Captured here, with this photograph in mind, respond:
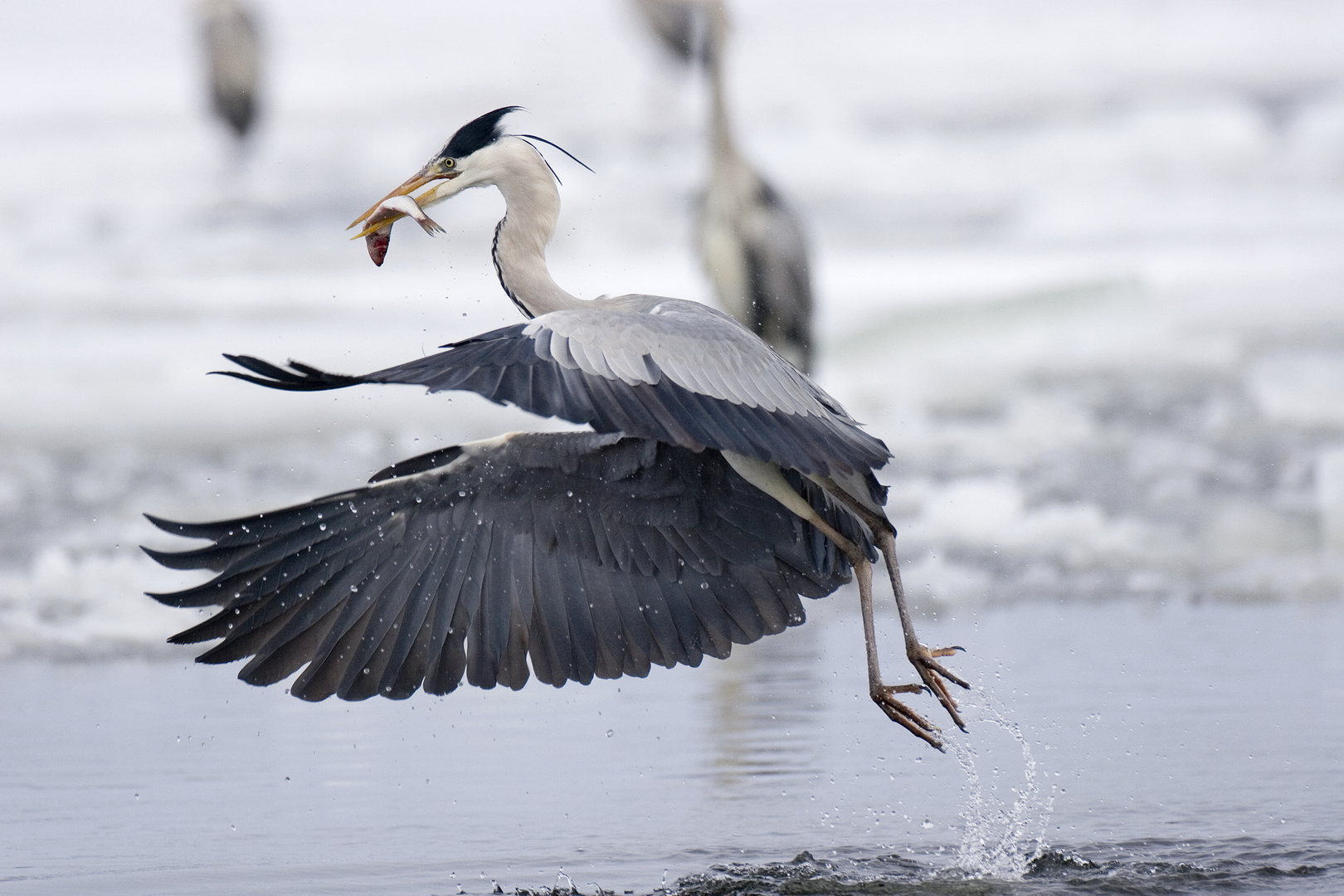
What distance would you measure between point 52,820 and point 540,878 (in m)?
1.31

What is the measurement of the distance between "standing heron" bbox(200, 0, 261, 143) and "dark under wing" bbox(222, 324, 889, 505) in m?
9.23

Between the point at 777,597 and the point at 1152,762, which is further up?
the point at 777,597

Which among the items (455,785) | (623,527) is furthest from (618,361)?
(455,785)

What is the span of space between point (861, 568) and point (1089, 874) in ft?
3.23

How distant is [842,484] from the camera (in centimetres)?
453

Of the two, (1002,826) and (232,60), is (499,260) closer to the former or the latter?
(1002,826)

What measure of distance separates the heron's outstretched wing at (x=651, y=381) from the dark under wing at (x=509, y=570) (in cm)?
47

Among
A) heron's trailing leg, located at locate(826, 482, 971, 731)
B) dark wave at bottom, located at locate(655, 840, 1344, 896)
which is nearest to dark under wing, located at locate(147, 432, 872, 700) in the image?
heron's trailing leg, located at locate(826, 482, 971, 731)

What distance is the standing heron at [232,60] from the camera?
39.8 ft

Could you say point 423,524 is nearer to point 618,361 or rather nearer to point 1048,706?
point 618,361

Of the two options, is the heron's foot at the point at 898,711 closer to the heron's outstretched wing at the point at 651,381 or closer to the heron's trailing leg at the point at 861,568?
the heron's trailing leg at the point at 861,568

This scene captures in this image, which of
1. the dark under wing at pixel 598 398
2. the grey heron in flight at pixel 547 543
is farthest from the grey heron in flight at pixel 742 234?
the dark under wing at pixel 598 398

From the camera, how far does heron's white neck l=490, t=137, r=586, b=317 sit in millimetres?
4621

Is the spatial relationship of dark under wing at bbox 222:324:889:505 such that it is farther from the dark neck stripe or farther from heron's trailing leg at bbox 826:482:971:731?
the dark neck stripe
